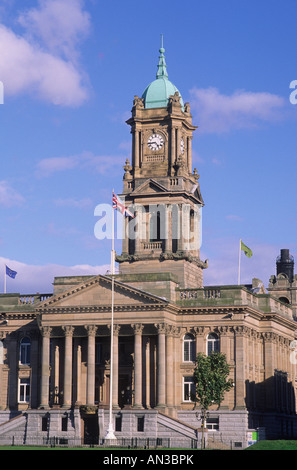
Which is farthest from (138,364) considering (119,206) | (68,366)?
(119,206)

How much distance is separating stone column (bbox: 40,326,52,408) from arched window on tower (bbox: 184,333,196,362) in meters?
15.0

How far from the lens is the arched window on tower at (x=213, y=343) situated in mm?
123875

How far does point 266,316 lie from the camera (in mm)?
130750

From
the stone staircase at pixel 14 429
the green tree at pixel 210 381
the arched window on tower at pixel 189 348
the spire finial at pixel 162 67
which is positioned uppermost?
the spire finial at pixel 162 67

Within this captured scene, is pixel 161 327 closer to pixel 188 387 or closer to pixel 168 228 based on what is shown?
pixel 188 387

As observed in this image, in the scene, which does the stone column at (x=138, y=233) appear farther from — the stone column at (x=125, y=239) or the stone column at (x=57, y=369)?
the stone column at (x=57, y=369)

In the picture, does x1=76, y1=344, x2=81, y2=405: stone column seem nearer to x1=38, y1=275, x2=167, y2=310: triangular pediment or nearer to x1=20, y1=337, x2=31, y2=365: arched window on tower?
x1=38, y1=275, x2=167, y2=310: triangular pediment

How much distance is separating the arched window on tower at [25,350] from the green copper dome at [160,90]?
32.3 m

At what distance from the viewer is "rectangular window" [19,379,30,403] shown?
13000 cm

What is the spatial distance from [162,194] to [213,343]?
20.4 metres

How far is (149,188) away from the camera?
13538 centimetres

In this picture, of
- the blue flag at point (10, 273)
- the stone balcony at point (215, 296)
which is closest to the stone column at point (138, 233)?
the stone balcony at point (215, 296)

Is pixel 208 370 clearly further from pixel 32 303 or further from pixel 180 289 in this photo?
pixel 32 303
